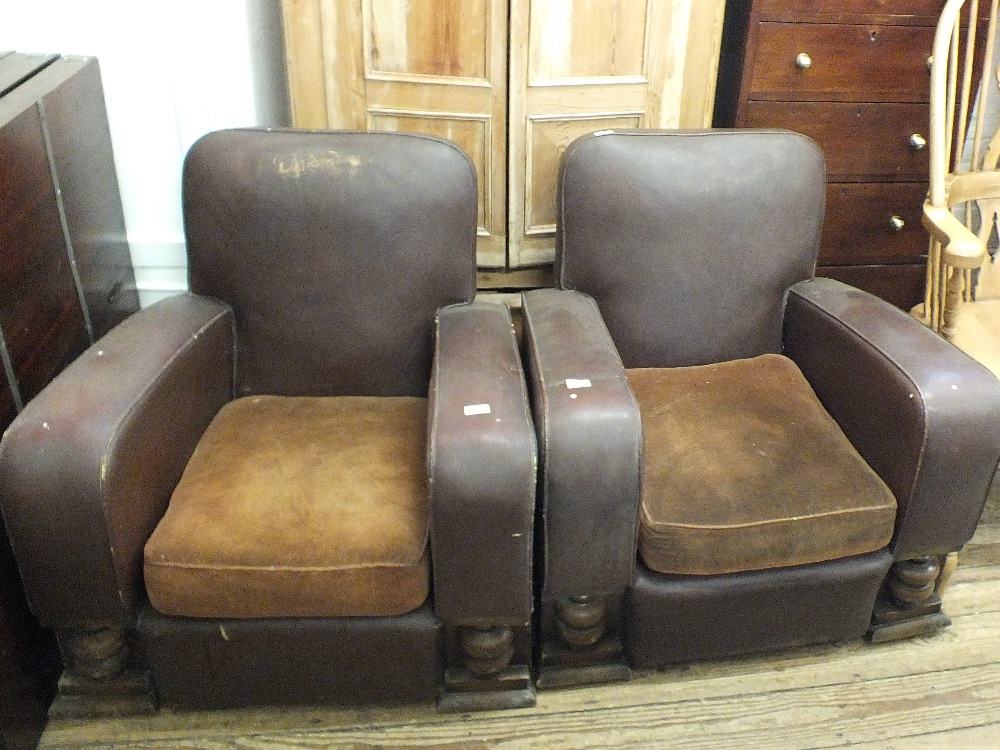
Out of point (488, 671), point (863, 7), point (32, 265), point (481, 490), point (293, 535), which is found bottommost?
point (488, 671)

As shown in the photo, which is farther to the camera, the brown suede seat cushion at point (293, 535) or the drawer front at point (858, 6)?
the drawer front at point (858, 6)

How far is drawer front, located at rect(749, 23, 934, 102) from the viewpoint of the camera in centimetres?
188

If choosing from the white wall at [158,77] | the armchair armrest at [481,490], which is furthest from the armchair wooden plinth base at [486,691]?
the white wall at [158,77]

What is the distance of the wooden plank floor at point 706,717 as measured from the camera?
1431 mm

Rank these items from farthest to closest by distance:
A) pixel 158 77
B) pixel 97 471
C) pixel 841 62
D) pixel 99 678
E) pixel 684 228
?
pixel 841 62 → pixel 158 77 → pixel 684 228 → pixel 99 678 → pixel 97 471

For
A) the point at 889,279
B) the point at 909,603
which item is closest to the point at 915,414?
the point at 909,603

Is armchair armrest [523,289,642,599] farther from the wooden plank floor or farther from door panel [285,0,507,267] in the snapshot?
door panel [285,0,507,267]

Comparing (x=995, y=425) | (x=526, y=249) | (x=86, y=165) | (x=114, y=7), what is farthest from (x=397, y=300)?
(x=995, y=425)

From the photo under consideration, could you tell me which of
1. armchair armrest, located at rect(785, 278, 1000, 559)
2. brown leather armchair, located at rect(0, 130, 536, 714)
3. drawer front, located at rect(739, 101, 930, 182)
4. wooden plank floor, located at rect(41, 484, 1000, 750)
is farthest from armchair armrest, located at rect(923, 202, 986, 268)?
brown leather armchair, located at rect(0, 130, 536, 714)

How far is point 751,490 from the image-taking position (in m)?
1.41

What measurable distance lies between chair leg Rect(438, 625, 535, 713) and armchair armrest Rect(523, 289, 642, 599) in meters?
0.14

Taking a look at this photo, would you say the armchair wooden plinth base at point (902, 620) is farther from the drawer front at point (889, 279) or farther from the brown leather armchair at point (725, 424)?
the drawer front at point (889, 279)

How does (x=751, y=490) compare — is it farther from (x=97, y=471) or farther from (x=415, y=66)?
(x=415, y=66)

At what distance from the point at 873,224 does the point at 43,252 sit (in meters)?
1.90
